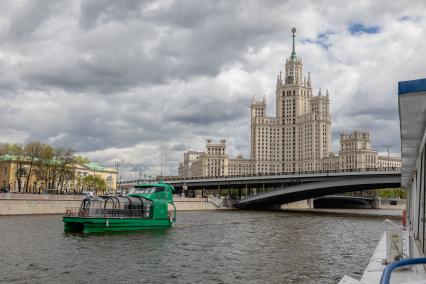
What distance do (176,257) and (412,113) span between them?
2147cm

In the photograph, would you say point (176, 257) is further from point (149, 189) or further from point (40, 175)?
point (40, 175)

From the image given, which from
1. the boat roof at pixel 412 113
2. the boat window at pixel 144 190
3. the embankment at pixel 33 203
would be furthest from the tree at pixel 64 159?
the boat roof at pixel 412 113

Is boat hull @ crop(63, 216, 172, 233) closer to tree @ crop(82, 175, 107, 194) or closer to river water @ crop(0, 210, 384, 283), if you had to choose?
river water @ crop(0, 210, 384, 283)

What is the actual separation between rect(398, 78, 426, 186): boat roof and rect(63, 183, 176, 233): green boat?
31778 mm

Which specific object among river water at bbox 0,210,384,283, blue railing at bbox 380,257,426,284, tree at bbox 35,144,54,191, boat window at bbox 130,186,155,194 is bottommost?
river water at bbox 0,210,384,283

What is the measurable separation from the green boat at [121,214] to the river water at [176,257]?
1.71m

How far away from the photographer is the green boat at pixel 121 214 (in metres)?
40.9

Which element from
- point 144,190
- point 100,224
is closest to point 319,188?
point 144,190

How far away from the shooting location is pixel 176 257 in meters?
28.7

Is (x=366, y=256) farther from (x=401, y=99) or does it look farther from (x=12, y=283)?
(x=401, y=99)

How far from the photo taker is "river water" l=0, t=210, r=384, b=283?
22.2 metres

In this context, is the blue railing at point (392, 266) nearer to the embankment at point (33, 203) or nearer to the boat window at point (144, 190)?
the boat window at point (144, 190)

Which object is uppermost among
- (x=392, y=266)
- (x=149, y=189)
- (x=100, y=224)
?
(x=149, y=189)

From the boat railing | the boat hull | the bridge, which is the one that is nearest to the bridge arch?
the bridge
